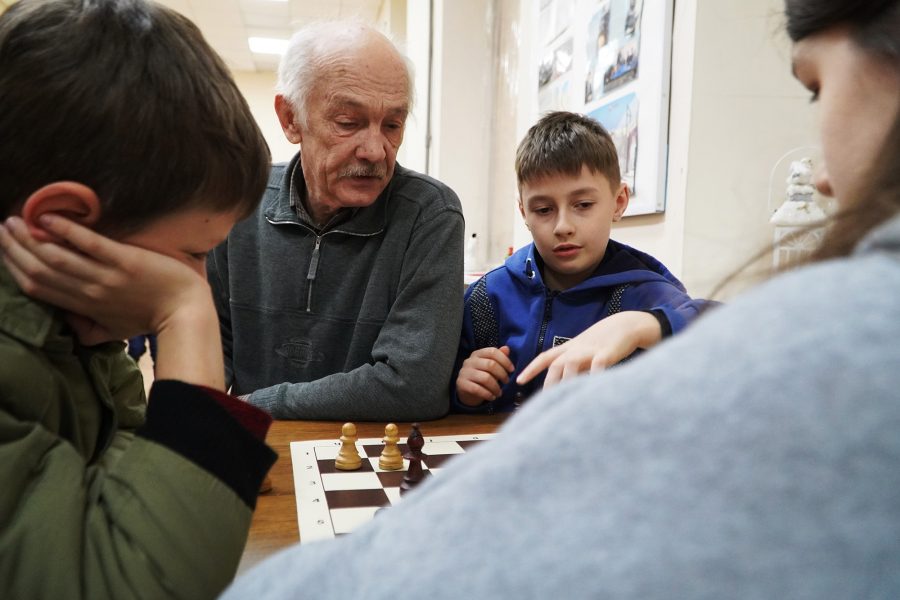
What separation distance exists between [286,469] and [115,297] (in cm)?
47

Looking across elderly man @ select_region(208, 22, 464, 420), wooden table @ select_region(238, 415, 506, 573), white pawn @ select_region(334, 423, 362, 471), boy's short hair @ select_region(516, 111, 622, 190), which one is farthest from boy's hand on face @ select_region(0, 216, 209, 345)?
boy's short hair @ select_region(516, 111, 622, 190)

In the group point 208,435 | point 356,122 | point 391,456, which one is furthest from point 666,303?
point 208,435

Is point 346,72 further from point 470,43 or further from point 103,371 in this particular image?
point 470,43

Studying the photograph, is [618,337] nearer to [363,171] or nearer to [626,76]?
[363,171]

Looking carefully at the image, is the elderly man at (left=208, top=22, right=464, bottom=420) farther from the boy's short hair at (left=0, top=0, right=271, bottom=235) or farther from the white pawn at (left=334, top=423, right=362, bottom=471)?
the boy's short hair at (left=0, top=0, right=271, bottom=235)

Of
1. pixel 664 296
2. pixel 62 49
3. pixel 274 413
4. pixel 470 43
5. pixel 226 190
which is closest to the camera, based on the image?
pixel 62 49

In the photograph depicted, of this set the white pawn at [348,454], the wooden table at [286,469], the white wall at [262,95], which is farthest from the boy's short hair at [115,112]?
the white wall at [262,95]

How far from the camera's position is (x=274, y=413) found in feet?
4.69

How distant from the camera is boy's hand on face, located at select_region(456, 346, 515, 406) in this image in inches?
60.1

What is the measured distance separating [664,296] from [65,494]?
1.38 m

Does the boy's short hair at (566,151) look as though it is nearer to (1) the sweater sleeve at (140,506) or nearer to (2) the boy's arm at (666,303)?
(2) the boy's arm at (666,303)

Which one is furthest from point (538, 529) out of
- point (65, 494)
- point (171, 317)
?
point (171, 317)

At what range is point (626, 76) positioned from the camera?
2.34 m

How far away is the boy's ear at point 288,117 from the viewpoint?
1806 millimetres
